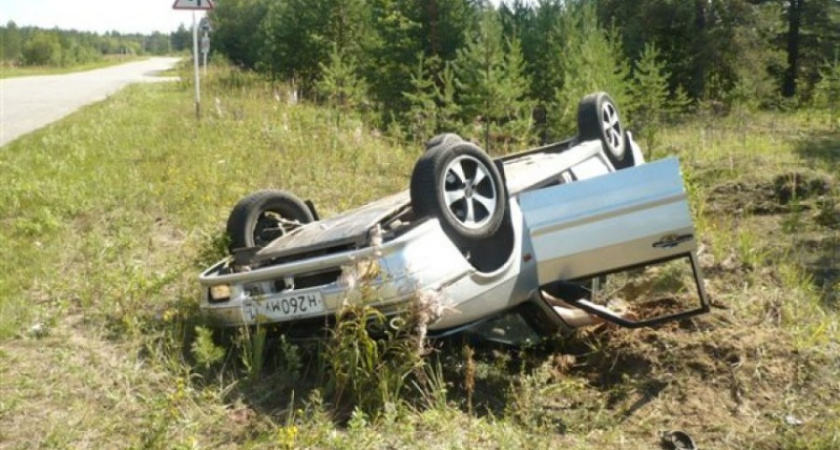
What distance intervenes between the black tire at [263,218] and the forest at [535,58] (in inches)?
335

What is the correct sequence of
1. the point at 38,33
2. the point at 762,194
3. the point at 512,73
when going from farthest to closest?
1. the point at 38,33
2. the point at 512,73
3. the point at 762,194

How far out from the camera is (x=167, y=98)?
19875mm

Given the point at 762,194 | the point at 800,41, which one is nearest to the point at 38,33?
the point at 800,41

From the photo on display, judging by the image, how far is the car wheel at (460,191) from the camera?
3924 mm

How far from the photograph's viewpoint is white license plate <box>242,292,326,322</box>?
12.6 ft

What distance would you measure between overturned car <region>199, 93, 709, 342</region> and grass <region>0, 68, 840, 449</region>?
29cm

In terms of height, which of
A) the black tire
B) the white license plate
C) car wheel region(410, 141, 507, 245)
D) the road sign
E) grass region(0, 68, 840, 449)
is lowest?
grass region(0, 68, 840, 449)

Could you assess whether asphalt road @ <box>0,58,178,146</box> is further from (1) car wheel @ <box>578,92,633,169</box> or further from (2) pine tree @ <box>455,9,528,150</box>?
(1) car wheel @ <box>578,92,633,169</box>

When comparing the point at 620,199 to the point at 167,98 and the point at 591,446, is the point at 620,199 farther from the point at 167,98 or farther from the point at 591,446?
the point at 167,98

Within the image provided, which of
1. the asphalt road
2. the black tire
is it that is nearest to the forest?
the asphalt road

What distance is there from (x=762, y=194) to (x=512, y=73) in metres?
7.79

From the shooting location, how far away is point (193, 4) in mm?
11141

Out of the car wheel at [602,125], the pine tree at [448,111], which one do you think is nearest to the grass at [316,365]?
the car wheel at [602,125]

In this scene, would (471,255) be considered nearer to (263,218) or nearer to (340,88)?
(263,218)
